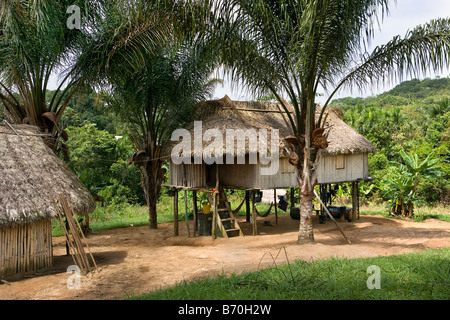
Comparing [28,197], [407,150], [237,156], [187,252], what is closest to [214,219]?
[237,156]

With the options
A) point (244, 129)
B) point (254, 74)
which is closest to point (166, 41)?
point (254, 74)

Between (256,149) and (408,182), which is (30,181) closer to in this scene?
(256,149)

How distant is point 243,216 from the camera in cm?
1784

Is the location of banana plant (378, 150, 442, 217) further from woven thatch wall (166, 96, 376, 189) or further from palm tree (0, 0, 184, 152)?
palm tree (0, 0, 184, 152)

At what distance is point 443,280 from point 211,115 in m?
9.05

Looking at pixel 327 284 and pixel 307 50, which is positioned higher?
pixel 307 50

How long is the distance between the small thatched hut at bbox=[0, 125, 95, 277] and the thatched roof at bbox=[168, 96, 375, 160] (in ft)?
13.6

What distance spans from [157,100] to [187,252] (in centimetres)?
588

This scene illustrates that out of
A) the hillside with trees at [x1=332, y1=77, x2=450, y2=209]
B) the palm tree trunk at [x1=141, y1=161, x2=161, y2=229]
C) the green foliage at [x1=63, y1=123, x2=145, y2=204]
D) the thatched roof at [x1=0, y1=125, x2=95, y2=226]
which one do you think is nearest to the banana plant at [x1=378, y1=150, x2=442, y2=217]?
the hillside with trees at [x1=332, y1=77, x2=450, y2=209]

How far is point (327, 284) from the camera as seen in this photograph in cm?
554

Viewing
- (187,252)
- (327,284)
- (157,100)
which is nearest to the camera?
(327,284)

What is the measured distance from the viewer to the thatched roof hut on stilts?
39.4ft

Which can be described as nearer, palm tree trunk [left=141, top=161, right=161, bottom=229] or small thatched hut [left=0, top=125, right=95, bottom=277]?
small thatched hut [left=0, top=125, right=95, bottom=277]

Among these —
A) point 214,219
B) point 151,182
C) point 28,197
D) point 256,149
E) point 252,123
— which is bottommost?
point 214,219
